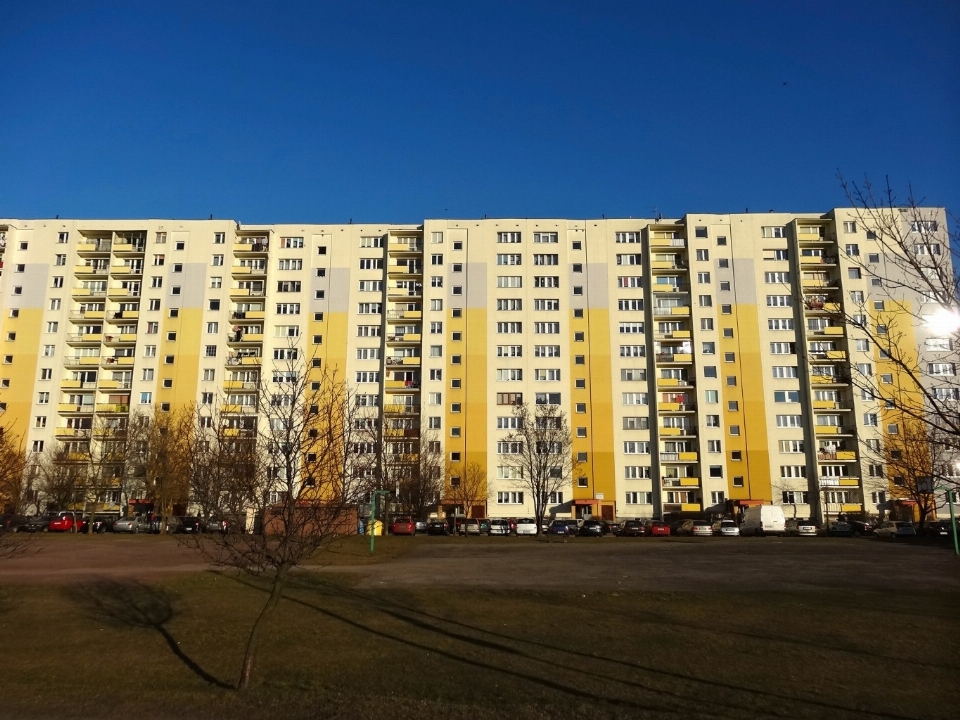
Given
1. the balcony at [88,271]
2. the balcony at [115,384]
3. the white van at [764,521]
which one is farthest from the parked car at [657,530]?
the balcony at [88,271]

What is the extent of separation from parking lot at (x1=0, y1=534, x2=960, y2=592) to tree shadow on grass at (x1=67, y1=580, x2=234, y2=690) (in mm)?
2338

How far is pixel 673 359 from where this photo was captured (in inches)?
2953

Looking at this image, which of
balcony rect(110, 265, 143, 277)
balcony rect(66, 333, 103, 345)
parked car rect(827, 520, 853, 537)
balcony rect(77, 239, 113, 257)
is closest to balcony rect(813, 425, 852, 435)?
parked car rect(827, 520, 853, 537)

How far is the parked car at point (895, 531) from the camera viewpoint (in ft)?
176

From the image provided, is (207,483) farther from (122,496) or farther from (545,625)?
(122,496)

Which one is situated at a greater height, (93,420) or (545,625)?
(93,420)

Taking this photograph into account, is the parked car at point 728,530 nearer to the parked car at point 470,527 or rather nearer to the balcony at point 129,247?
→ the parked car at point 470,527

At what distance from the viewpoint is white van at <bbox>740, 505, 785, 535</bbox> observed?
5831 cm

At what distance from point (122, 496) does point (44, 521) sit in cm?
1362

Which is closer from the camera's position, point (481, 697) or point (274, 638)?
point (481, 697)

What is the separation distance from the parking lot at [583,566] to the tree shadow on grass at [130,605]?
234 cm

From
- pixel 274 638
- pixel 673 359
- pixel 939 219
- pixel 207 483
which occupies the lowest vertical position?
pixel 274 638

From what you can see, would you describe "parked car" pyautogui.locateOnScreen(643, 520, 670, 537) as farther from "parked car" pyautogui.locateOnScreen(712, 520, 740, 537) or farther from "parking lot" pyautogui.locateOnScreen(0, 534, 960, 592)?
"parking lot" pyautogui.locateOnScreen(0, 534, 960, 592)

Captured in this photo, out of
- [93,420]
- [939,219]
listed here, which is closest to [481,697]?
[939,219]
